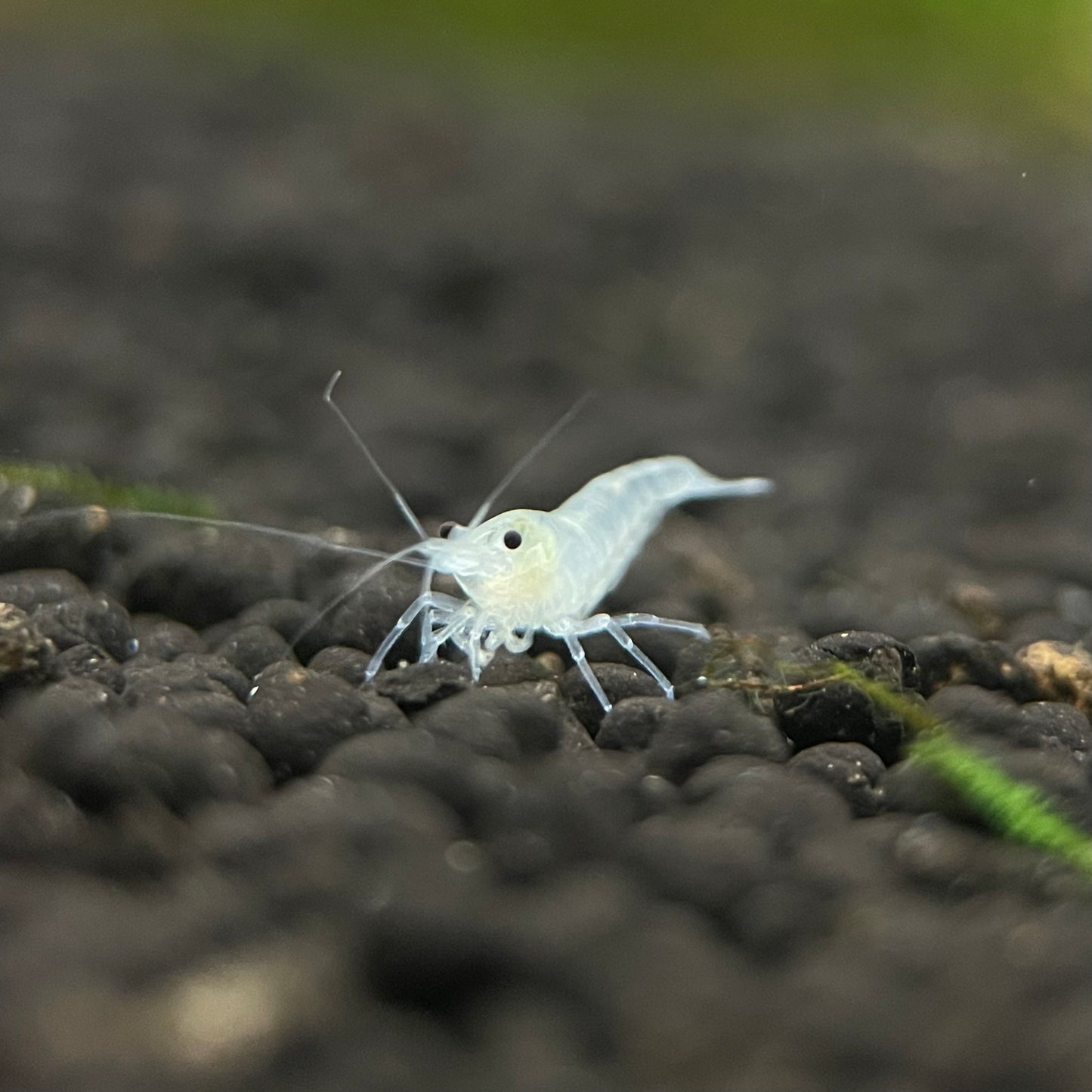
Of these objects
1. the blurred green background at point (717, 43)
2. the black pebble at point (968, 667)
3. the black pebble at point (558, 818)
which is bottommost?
the black pebble at point (968, 667)

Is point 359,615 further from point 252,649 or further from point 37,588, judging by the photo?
point 37,588

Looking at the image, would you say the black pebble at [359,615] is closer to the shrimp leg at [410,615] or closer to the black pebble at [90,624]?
the shrimp leg at [410,615]

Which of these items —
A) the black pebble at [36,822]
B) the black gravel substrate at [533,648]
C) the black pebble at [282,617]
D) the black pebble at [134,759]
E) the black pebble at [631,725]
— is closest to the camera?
the black gravel substrate at [533,648]

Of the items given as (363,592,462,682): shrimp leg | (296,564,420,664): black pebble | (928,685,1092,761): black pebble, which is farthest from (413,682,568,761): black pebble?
(928,685,1092,761): black pebble

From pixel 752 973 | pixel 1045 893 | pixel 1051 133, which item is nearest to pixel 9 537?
pixel 752 973

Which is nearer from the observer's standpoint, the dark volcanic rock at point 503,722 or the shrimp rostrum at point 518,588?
the dark volcanic rock at point 503,722

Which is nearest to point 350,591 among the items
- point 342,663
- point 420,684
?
Result: point 342,663

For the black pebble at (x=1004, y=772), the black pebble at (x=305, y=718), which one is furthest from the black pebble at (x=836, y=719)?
the black pebble at (x=305, y=718)
